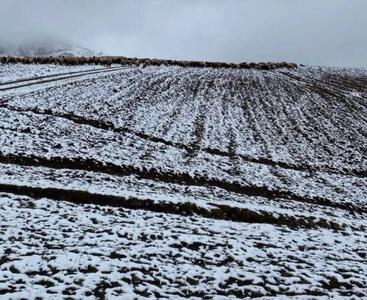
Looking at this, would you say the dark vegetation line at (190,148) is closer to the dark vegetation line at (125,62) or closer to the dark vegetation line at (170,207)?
the dark vegetation line at (170,207)

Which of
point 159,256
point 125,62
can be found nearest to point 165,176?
point 159,256

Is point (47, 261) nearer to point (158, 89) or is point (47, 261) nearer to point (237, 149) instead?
point (237, 149)

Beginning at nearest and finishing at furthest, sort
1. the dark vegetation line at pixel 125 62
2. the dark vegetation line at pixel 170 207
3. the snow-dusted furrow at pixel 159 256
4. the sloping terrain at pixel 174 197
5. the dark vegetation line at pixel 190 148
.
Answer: the snow-dusted furrow at pixel 159 256, the sloping terrain at pixel 174 197, the dark vegetation line at pixel 170 207, the dark vegetation line at pixel 190 148, the dark vegetation line at pixel 125 62

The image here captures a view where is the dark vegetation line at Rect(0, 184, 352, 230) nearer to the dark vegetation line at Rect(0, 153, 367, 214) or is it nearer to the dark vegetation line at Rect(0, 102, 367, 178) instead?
the dark vegetation line at Rect(0, 153, 367, 214)

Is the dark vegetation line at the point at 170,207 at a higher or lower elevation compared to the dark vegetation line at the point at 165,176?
lower

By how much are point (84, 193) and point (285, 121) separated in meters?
19.1

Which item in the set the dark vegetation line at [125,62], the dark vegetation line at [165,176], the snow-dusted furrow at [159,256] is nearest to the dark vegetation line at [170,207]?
the snow-dusted furrow at [159,256]

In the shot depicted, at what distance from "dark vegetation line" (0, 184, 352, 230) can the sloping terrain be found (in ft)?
0.20

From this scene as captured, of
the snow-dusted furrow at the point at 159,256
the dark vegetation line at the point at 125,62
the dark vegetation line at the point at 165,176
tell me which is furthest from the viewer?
the dark vegetation line at the point at 125,62

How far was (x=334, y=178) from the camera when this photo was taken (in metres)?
20.5

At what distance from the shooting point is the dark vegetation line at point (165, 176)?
17703mm

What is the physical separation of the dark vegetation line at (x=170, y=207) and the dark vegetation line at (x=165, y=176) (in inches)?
80.8

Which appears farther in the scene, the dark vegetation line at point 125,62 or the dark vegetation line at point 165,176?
the dark vegetation line at point 125,62

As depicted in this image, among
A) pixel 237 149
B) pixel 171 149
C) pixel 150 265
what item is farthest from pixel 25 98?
pixel 150 265
